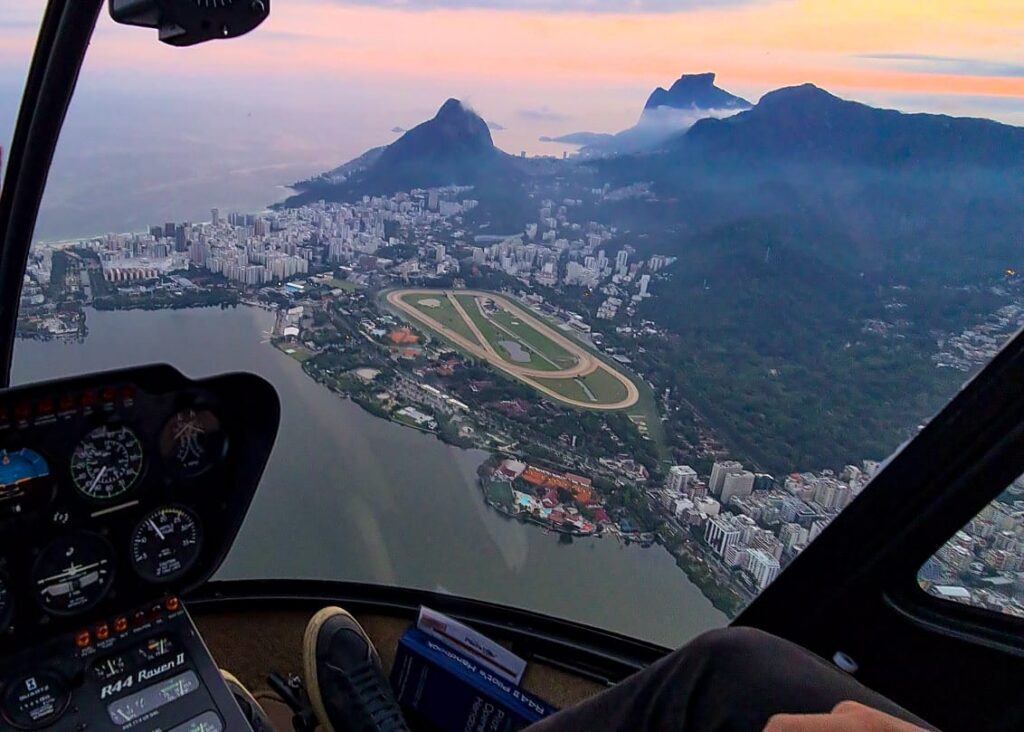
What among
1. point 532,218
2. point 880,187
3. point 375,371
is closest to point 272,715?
point 375,371

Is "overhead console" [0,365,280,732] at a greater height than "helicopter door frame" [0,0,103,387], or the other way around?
"helicopter door frame" [0,0,103,387]

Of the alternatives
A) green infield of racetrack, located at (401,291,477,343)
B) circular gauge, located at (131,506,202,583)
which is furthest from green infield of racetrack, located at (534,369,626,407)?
circular gauge, located at (131,506,202,583)

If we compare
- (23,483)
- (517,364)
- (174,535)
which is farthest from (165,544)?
(517,364)

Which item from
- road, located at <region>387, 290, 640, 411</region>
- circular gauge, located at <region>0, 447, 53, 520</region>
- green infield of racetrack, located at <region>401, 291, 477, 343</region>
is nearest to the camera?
circular gauge, located at <region>0, 447, 53, 520</region>

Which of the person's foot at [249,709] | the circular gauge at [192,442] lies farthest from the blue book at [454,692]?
the circular gauge at [192,442]

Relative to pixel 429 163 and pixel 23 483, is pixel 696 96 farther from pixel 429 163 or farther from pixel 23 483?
pixel 23 483

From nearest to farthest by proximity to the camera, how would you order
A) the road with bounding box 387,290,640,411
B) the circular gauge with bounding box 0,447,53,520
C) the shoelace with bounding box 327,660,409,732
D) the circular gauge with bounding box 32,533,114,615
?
the circular gauge with bounding box 0,447,53,520
the circular gauge with bounding box 32,533,114,615
the shoelace with bounding box 327,660,409,732
the road with bounding box 387,290,640,411

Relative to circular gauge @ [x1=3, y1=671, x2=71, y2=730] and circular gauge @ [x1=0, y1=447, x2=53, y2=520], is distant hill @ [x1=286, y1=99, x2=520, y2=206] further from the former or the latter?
circular gauge @ [x1=3, y1=671, x2=71, y2=730]

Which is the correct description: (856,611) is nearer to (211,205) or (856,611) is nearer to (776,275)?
(776,275)
